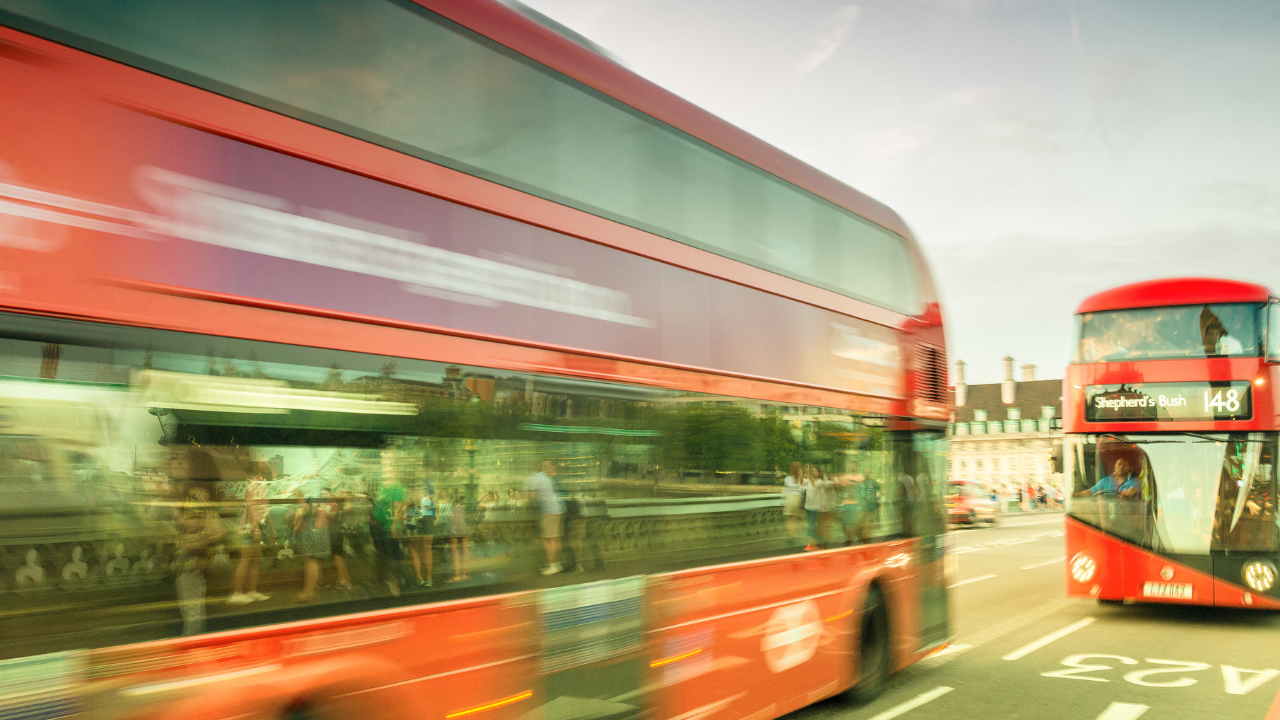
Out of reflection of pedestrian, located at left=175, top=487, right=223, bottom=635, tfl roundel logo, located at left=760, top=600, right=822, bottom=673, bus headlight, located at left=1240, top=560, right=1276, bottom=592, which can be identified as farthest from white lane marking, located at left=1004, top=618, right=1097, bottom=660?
reflection of pedestrian, located at left=175, top=487, right=223, bottom=635

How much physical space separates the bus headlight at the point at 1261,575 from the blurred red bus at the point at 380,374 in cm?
792

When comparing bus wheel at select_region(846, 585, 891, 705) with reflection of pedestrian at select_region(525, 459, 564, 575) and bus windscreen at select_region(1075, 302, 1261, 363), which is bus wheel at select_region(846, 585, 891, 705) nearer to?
reflection of pedestrian at select_region(525, 459, 564, 575)

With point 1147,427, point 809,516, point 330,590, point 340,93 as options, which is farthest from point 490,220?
point 1147,427

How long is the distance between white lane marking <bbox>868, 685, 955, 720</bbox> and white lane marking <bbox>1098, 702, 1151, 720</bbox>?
1.25m

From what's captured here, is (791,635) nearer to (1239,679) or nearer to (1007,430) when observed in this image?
(1239,679)

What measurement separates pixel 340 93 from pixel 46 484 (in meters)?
1.79

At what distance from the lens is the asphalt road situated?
7.23 m

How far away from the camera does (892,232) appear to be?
7.96 meters

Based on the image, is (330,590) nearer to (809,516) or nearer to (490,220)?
(490,220)

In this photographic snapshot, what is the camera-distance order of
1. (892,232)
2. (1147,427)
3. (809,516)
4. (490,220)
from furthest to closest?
(1147,427) → (892,232) → (809,516) → (490,220)

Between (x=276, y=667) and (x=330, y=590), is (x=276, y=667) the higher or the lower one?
the lower one

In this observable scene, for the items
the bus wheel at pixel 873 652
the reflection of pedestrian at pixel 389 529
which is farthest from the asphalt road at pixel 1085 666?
the reflection of pedestrian at pixel 389 529

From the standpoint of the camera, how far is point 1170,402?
37.3ft

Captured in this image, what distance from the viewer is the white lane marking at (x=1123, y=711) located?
695 cm
